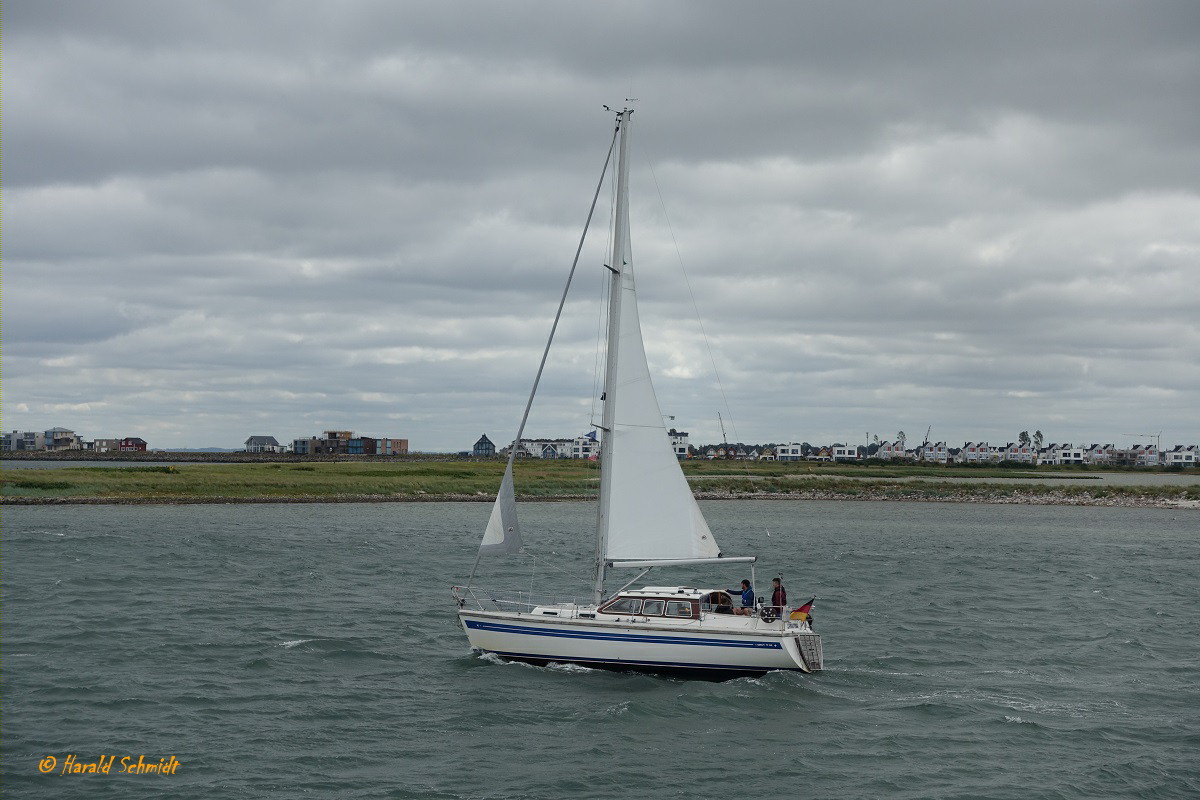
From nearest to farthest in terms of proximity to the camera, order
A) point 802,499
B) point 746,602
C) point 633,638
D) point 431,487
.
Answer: point 633,638, point 746,602, point 431,487, point 802,499

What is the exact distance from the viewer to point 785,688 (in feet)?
104

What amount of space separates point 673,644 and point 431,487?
106 metres

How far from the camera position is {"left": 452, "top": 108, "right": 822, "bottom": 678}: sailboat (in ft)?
104

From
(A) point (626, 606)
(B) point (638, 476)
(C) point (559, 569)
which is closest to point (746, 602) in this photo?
(A) point (626, 606)

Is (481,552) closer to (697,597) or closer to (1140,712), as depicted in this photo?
(697,597)

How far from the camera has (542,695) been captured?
30.8 meters

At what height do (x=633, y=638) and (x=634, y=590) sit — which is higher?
(x=634, y=590)

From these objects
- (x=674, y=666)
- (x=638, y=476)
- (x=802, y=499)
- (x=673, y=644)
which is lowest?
(x=674, y=666)

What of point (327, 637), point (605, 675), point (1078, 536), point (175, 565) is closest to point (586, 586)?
point (327, 637)

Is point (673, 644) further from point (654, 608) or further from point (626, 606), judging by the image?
point (626, 606)

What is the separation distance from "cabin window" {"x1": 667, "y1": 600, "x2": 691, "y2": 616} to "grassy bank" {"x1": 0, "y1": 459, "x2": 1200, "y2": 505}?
286 feet

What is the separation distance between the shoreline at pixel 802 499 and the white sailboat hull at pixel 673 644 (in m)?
83.7

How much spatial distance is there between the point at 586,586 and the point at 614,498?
20.3 meters

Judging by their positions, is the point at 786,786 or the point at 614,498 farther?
the point at 614,498
